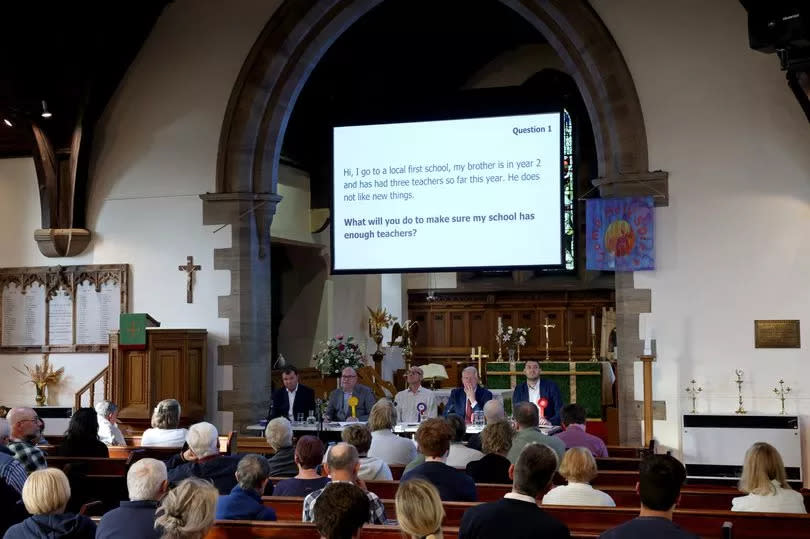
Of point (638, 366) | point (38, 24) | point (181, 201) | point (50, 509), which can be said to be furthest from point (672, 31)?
point (50, 509)

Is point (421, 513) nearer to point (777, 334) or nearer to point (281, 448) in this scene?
point (281, 448)

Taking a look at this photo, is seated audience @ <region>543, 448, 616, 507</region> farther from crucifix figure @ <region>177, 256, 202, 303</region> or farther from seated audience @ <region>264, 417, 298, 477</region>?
crucifix figure @ <region>177, 256, 202, 303</region>

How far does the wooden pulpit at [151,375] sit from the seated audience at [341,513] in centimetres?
688

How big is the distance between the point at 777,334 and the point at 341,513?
258 inches

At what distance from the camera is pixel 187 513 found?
329cm

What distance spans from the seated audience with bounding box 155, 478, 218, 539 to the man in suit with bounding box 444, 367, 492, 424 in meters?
5.31

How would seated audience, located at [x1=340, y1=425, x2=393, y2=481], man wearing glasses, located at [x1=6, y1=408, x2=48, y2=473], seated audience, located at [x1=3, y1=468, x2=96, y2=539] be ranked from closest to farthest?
seated audience, located at [x1=3, y1=468, x2=96, y2=539] < seated audience, located at [x1=340, y1=425, x2=393, y2=481] < man wearing glasses, located at [x1=6, y1=408, x2=48, y2=473]

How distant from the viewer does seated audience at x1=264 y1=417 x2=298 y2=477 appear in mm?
5613

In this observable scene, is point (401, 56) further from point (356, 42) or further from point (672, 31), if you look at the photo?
point (672, 31)

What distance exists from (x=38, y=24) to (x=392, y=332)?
7650mm

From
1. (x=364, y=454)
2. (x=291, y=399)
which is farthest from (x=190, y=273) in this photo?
(x=364, y=454)

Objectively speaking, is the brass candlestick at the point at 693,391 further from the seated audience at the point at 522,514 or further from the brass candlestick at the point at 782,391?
the seated audience at the point at 522,514

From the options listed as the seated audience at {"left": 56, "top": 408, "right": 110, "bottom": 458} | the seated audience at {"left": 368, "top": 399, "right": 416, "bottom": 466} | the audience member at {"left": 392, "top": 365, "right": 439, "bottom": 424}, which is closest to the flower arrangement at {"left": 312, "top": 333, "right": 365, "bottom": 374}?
the audience member at {"left": 392, "top": 365, "right": 439, "bottom": 424}

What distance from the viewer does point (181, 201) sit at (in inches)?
409
